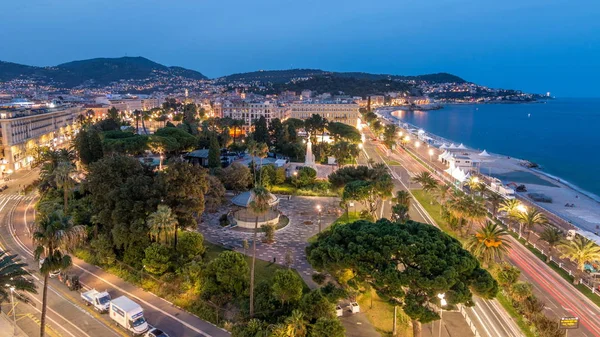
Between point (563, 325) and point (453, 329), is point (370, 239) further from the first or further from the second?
point (563, 325)

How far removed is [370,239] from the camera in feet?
77.3

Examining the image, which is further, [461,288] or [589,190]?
[589,190]

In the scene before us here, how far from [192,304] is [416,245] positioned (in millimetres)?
15657

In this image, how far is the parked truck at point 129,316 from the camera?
80.4 feet

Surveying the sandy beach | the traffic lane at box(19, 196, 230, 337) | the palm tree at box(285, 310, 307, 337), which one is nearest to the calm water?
the sandy beach

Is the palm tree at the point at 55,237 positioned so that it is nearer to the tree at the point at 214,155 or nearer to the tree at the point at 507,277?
the tree at the point at 507,277

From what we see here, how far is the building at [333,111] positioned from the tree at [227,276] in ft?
399

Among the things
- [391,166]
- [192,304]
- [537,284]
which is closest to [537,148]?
[391,166]

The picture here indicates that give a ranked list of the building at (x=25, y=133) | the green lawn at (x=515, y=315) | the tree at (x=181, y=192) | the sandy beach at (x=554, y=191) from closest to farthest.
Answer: the green lawn at (x=515, y=315), the tree at (x=181, y=192), the sandy beach at (x=554, y=191), the building at (x=25, y=133)

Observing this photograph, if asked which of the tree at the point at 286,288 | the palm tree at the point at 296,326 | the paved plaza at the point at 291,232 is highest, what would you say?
the tree at the point at 286,288

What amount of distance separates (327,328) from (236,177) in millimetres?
35349

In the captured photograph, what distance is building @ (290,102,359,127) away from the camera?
484 ft

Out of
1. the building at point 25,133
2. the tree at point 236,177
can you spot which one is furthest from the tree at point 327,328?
the building at point 25,133

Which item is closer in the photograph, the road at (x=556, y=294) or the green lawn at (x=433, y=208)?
the road at (x=556, y=294)
